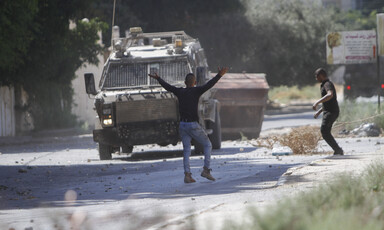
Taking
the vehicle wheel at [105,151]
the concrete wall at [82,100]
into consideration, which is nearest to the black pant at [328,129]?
the vehicle wheel at [105,151]

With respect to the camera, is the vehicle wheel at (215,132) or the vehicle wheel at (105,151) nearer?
the vehicle wheel at (105,151)

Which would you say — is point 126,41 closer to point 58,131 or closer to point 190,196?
point 190,196

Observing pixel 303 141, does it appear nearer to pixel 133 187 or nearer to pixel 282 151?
pixel 282 151

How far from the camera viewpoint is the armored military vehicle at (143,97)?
17.8 m

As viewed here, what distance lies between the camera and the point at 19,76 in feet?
103

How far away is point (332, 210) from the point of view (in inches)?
254

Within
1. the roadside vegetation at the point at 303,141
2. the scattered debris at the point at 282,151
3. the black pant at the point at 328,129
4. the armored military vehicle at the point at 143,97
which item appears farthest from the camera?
the scattered debris at the point at 282,151

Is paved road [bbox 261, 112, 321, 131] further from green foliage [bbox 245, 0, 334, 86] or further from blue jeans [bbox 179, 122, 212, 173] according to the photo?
blue jeans [bbox 179, 122, 212, 173]

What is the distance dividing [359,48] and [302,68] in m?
26.8

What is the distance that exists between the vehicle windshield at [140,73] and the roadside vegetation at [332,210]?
981 centimetres

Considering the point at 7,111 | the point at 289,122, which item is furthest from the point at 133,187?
the point at 289,122

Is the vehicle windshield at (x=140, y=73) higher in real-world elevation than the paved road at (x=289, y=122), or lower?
higher

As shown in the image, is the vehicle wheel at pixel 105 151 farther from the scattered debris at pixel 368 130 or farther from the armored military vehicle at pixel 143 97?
the scattered debris at pixel 368 130

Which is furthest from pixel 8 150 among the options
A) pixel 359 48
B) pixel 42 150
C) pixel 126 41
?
pixel 359 48
